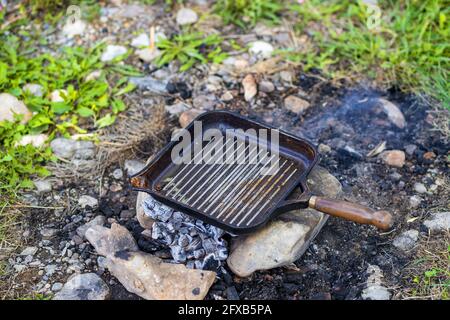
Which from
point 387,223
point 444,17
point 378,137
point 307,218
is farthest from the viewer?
point 444,17

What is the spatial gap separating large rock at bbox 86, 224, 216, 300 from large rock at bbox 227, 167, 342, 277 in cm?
16

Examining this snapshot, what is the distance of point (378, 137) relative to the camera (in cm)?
342

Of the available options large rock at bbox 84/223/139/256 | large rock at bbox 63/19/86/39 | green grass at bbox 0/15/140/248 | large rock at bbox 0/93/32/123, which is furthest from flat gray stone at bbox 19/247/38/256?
large rock at bbox 63/19/86/39

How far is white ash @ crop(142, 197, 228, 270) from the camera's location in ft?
9.12

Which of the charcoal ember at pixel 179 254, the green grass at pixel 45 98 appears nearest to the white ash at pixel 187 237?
the charcoal ember at pixel 179 254

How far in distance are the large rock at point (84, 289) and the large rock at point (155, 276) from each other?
85mm

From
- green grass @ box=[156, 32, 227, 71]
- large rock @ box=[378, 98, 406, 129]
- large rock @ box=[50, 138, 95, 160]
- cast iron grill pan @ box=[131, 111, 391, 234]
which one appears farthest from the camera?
green grass @ box=[156, 32, 227, 71]

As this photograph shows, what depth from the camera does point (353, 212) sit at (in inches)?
102

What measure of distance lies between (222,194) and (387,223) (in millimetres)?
810

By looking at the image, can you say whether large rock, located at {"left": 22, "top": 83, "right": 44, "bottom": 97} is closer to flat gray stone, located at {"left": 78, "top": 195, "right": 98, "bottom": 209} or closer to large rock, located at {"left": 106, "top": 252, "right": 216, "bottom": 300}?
flat gray stone, located at {"left": 78, "top": 195, "right": 98, "bottom": 209}

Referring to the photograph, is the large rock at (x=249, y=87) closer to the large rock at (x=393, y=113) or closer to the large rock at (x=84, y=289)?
the large rock at (x=393, y=113)

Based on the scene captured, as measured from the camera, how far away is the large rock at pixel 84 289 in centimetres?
268
